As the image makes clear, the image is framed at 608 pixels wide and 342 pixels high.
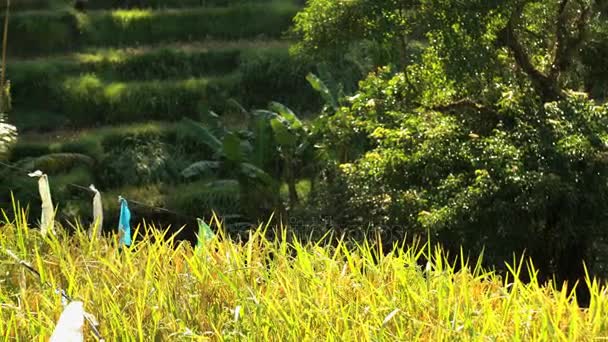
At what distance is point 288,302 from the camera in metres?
4.44

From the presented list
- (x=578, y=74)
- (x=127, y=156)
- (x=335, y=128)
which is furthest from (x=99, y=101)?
(x=578, y=74)

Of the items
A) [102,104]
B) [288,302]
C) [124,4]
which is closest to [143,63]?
[102,104]

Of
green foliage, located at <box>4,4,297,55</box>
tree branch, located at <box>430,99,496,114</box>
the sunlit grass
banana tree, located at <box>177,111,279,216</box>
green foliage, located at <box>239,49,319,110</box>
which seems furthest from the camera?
green foliage, located at <box>4,4,297,55</box>

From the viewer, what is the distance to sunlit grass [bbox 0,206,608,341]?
411 centimetres

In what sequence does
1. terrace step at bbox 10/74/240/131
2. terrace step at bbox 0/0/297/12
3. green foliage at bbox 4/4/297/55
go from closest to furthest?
1. terrace step at bbox 10/74/240/131
2. green foliage at bbox 4/4/297/55
3. terrace step at bbox 0/0/297/12

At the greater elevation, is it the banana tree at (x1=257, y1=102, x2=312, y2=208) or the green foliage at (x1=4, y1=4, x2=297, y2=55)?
the green foliage at (x1=4, y1=4, x2=297, y2=55)

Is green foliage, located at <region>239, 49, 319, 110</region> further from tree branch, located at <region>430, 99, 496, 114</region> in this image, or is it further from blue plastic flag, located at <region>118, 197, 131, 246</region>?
blue plastic flag, located at <region>118, 197, 131, 246</region>

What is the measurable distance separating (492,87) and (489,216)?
5.17ft

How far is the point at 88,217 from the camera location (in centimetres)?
1695

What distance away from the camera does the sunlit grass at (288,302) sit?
411 cm

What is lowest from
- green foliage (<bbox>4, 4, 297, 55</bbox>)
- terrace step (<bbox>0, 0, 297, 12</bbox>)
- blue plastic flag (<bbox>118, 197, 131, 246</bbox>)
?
green foliage (<bbox>4, 4, 297, 55</bbox>)

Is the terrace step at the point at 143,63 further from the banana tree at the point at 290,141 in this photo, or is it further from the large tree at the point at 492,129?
the large tree at the point at 492,129

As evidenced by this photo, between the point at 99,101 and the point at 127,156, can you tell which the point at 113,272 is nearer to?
the point at 127,156

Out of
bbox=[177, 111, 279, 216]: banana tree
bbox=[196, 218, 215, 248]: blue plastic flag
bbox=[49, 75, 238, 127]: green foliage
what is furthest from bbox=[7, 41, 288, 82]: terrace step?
bbox=[196, 218, 215, 248]: blue plastic flag
